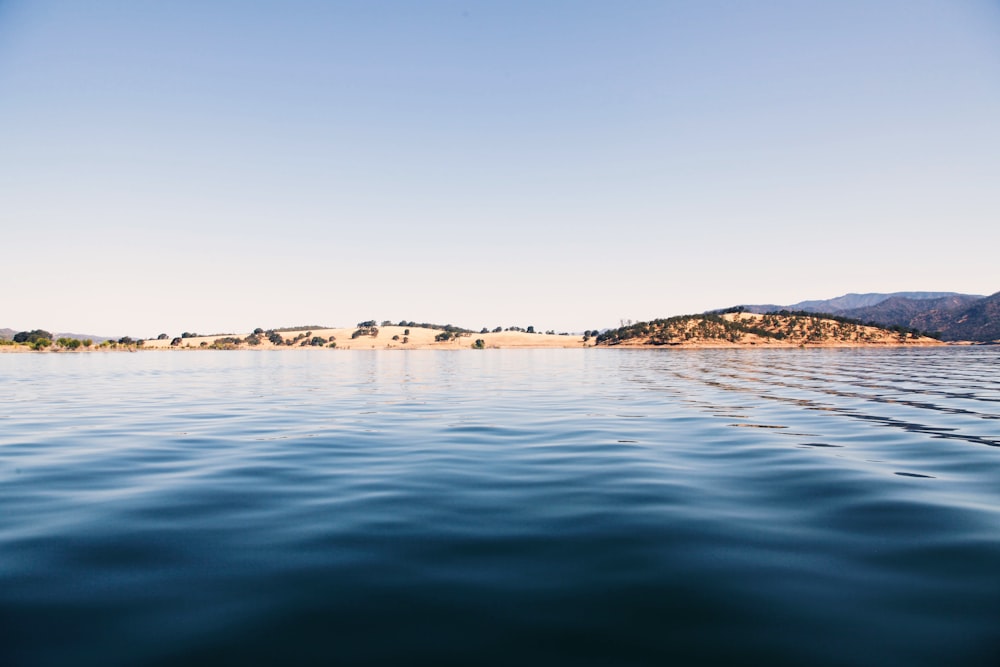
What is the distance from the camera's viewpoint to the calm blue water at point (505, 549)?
5770 mm

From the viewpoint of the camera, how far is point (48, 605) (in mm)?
6555

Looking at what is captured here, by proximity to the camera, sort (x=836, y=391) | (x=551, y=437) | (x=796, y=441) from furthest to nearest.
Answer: (x=836, y=391)
(x=551, y=437)
(x=796, y=441)

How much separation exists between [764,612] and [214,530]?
28.4 ft

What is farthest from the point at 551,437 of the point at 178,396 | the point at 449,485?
the point at 178,396

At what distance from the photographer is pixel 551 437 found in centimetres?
1909

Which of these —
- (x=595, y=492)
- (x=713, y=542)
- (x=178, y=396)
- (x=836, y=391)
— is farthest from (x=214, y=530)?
(x=836, y=391)

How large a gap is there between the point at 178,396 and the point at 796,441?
3671 centimetres

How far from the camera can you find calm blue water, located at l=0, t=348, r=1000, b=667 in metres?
5.77

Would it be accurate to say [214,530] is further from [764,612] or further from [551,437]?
Result: [551,437]

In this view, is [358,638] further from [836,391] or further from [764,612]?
[836,391]

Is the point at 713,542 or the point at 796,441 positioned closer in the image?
the point at 713,542

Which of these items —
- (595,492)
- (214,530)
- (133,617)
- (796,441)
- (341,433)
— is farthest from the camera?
(341,433)

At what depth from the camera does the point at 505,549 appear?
834 centimetres

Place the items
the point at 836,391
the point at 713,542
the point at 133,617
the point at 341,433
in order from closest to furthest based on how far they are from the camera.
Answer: the point at 133,617, the point at 713,542, the point at 341,433, the point at 836,391
